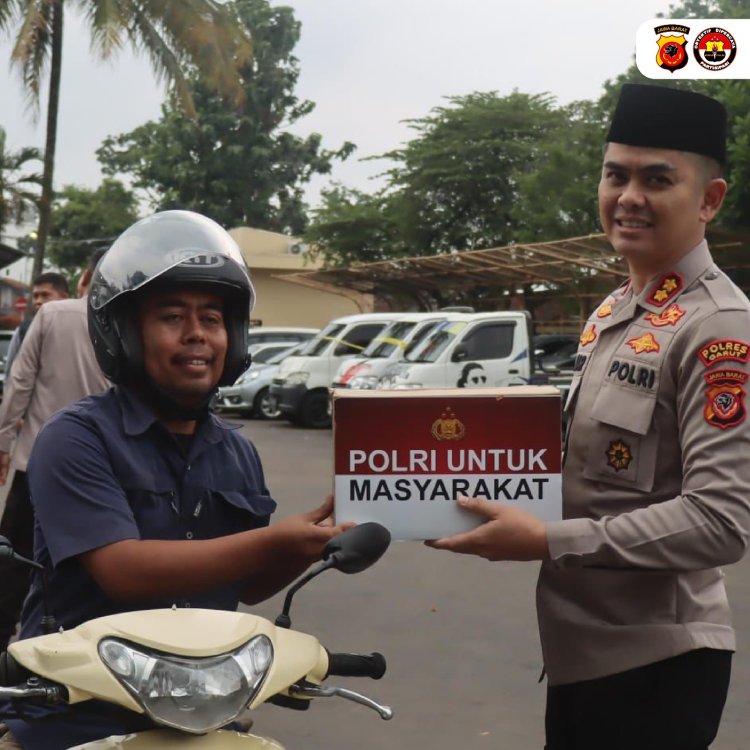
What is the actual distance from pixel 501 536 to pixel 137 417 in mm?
674

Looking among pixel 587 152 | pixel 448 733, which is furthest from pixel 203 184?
pixel 448 733

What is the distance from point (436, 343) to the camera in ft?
57.0

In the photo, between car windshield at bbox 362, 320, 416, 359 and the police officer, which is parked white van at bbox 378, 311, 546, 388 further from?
the police officer

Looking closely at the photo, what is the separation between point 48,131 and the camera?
22141 millimetres

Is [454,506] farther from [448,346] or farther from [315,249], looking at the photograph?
[315,249]

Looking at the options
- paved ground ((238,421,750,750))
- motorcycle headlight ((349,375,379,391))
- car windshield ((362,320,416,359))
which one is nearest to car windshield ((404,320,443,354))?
car windshield ((362,320,416,359))

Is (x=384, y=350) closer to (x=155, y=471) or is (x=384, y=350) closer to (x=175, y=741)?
(x=155, y=471)

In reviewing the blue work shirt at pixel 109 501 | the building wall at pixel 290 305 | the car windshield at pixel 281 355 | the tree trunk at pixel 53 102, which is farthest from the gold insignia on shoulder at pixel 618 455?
the building wall at pixel 290 305

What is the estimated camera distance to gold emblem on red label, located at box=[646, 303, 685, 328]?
91.5 inches

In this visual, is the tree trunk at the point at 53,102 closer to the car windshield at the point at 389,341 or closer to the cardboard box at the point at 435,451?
the car windshield at the point at 389,341

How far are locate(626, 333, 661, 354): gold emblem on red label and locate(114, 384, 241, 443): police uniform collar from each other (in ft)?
2.63

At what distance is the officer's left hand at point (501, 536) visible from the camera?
7.13 ft

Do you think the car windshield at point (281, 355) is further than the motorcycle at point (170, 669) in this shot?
Yes

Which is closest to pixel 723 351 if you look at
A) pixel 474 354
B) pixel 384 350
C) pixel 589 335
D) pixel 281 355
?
pixel 589 335
